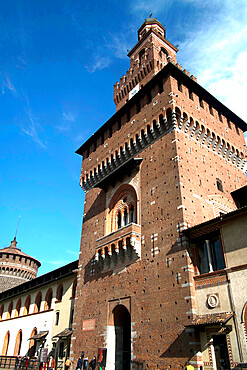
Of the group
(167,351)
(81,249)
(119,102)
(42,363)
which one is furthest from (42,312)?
(119,102)

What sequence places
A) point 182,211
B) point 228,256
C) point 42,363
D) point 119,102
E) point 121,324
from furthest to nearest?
point 119,102, point 42,363, point 121,324, point 182,211, point 228,256

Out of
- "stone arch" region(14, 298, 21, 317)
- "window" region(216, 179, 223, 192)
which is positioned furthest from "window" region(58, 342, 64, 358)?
"window" region(216, 179, 223, 192)

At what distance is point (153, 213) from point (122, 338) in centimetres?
689

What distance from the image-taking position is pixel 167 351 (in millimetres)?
12602

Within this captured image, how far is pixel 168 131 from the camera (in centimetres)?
1725

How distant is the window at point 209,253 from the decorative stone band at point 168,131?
6.52 metres

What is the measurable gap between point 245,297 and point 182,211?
4.62 m

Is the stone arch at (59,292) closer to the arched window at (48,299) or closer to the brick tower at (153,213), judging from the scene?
the arched window at (48,299)

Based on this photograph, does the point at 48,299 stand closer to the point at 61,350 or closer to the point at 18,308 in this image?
the point at 61,350

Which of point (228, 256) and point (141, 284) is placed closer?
point (228, 256)

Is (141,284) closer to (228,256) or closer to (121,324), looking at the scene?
(121,324)

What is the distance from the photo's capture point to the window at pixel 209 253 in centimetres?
1284

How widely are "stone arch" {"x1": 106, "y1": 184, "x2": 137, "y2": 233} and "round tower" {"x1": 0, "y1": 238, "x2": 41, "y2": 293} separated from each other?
28.1 m

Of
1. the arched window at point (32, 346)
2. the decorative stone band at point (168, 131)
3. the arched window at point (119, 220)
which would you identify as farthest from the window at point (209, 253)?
the arched window at point (32, 346)
